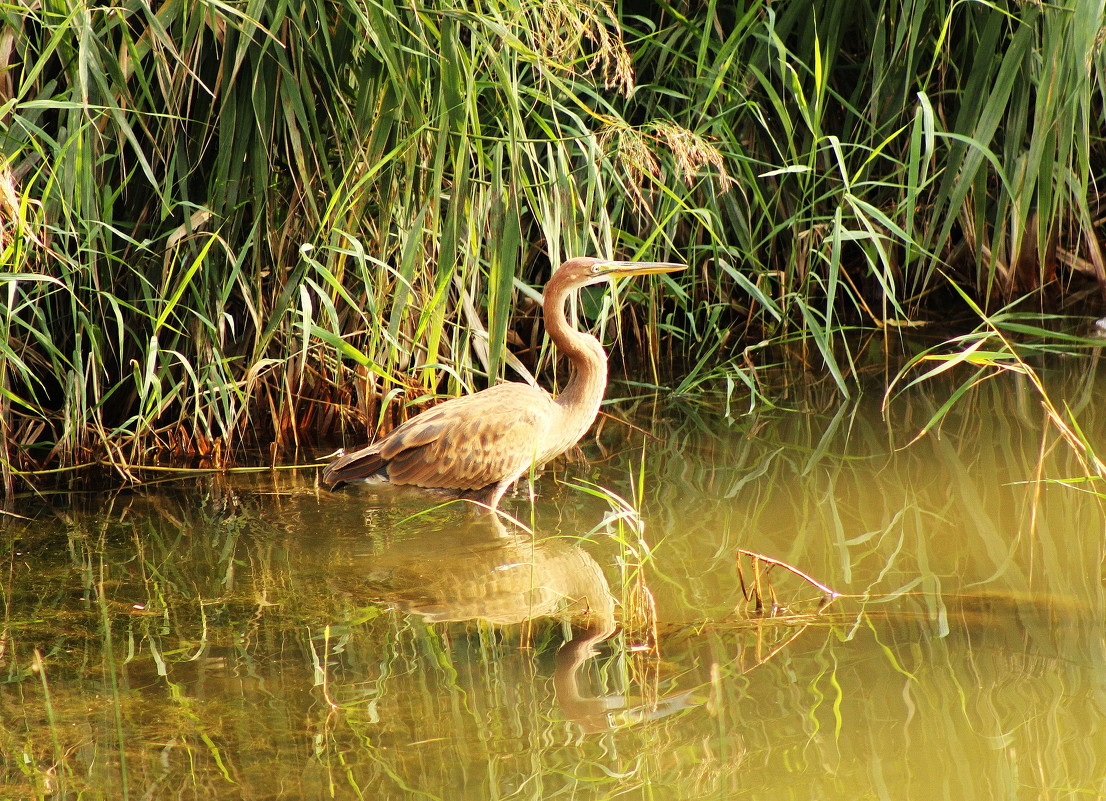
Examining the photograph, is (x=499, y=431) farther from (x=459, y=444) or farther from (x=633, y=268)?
(x=633, y=268)

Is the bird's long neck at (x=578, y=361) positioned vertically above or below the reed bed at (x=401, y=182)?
below

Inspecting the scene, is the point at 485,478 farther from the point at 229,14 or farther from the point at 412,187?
the point at 229,14

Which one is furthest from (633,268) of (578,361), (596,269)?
(578,361)

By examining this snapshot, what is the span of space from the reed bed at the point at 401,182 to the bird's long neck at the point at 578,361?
6.7 inches

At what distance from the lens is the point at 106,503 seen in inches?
176

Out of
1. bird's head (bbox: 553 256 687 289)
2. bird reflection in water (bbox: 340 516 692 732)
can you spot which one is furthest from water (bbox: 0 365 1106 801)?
bird's head (bbox: 553 256 687 289)

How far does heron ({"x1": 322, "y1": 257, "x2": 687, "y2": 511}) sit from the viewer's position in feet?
14.6

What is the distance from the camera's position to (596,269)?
4.58 m

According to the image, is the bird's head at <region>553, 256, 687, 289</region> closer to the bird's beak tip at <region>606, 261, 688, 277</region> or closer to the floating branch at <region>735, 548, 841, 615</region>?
the bird's beak tip at <region>606, 261, 688, 277</region>

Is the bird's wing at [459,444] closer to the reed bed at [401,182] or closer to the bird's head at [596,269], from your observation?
the reed bed at [401,182]

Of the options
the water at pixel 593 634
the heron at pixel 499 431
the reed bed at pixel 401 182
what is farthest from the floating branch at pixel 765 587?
the reed bed at pixel 401 182

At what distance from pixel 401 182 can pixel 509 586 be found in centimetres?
171

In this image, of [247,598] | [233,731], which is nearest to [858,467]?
[247,598]

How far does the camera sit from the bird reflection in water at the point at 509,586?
3.09 metres
